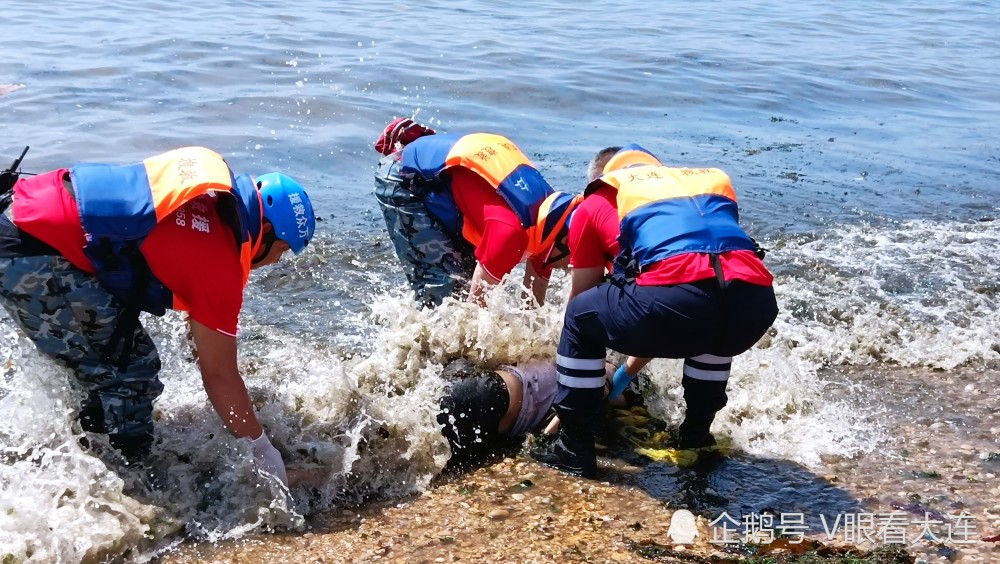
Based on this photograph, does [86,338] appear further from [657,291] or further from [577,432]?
[657,291]

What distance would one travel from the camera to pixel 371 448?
4.84 metres

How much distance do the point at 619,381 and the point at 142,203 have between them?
103 inches

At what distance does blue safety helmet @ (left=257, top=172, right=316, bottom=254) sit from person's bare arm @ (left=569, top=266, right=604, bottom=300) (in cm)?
135

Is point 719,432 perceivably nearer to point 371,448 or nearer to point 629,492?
point 629,492

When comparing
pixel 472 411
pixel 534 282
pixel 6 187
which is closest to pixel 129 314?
pixel 6 187

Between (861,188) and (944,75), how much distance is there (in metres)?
7.87

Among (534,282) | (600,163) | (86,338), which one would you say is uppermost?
(600,163)

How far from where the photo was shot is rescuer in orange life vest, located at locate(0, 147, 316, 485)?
3.86 meters

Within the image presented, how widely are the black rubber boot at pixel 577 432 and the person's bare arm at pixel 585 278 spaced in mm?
492

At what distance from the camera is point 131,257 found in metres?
3.96

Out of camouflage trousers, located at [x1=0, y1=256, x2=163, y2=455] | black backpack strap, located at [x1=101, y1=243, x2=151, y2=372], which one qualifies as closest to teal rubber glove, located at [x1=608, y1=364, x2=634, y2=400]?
camouflage trousers, located at [x1=0, y1=256, x2=163, y2=455]

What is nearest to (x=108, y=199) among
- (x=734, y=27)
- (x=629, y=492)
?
(x=629, y=492)

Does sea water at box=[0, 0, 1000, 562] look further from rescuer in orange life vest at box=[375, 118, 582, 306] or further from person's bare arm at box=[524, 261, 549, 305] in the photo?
rescuer in orange life vest at box=[375, 118, 582, 306]

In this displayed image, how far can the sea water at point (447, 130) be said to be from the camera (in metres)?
4.43
